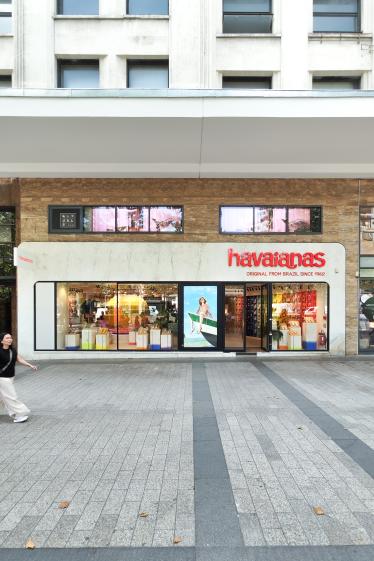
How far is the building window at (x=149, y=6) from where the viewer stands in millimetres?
11812

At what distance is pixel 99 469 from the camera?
4.51 metres

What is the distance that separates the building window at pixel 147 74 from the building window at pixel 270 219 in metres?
4.75

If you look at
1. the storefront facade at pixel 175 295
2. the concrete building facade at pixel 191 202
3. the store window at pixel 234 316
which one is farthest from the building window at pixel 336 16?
the store window at pixel 234 316

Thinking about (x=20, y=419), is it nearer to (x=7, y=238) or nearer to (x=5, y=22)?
(x=7, y=238)

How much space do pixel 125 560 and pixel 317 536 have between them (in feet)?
5.60

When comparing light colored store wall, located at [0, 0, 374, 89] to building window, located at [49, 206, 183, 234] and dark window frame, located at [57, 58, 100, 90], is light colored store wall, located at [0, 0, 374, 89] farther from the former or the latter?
building window, located at [49, 206, 183, 234]

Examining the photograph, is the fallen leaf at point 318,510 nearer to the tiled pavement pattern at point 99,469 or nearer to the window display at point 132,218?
the tiled pavement pattern at point 99,469

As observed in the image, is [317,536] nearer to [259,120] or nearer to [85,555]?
[85,555]

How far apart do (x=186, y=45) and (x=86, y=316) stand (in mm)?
9640

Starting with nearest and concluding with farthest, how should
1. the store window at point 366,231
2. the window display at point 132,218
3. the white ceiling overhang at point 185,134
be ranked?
the white ceiling overhang at point 185,134
the window display at point 132,218
the store window at point 366,231

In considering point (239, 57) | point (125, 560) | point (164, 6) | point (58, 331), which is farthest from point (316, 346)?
point (164, 6)

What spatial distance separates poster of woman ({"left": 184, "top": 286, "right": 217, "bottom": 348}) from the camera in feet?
41.5

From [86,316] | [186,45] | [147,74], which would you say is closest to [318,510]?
[86,316]

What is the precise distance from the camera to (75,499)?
12.6ft
